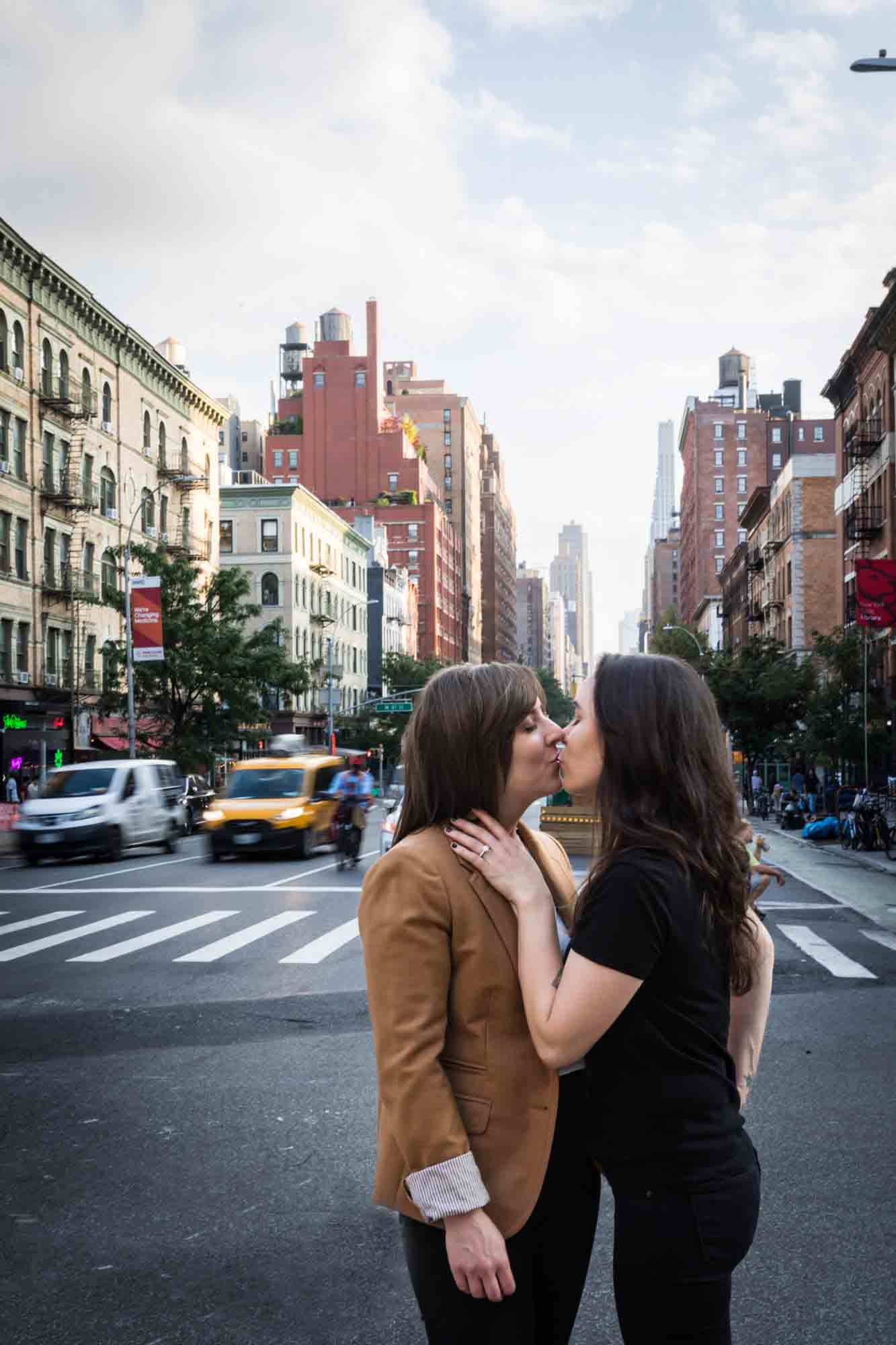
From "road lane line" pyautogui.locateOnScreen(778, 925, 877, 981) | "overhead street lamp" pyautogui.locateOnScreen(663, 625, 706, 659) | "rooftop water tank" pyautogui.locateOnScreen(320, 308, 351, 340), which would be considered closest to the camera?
"road lane line" pyautogui.locateOnScreen(778, 925, 877, 981)

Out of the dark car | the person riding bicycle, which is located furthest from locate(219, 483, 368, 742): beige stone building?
the person riding bicycle

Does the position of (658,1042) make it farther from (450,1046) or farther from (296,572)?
(296,572)

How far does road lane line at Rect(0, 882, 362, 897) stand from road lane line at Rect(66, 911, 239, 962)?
2.91 metres

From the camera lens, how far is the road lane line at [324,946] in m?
13.2

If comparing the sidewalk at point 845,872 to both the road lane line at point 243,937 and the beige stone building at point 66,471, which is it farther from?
the beige stone building at point 66,471

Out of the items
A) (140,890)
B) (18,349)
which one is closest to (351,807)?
(140,890)

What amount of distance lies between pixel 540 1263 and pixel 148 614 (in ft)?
122

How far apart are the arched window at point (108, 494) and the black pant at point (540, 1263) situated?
52.4 meters

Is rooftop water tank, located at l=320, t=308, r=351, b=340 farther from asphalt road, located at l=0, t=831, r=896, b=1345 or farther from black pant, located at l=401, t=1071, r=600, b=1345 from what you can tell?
black pant, located at l=401, t=1071, r=600, b=1345

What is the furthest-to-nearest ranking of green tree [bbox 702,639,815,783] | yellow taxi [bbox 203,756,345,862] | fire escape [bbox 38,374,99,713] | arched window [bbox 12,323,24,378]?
1. green tree [bbox 702,639,815,783]
2. fire escape [bbox 38,374,99,713]
3. arched window [bbox 12,323,24,378]
4. yellow taxi [bbox 203,756,345,862]

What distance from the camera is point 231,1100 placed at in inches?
299

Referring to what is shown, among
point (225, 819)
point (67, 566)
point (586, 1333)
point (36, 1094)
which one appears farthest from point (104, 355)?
point (586, 1333)

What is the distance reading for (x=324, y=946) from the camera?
1406cm

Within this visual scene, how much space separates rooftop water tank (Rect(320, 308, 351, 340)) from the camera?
5315 inches
